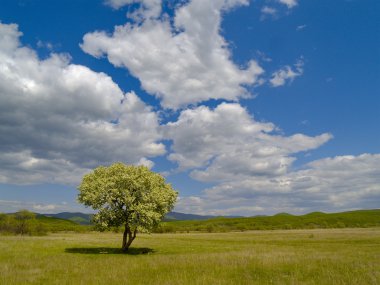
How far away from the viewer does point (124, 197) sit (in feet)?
148

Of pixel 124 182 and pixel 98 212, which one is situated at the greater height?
pixel 124 182

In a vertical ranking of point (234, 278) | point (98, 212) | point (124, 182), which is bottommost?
point (234, 278)

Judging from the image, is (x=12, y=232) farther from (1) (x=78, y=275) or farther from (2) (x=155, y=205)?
(1) (x=78, y=275)

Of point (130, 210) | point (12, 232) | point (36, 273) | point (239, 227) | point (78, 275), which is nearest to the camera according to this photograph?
point (78, 275)

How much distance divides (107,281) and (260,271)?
10620 millimetres

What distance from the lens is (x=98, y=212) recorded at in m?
45.2

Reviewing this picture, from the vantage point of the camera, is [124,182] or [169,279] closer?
[169,279]

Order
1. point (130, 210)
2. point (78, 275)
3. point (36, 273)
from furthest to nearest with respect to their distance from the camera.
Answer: point (130, 210), point (36, 273), point (78, 275)

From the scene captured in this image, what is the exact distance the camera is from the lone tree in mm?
44438

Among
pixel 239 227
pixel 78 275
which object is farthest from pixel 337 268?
pixel 239 227

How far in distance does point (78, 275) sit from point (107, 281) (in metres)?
3.84

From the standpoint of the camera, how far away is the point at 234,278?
20906 mm

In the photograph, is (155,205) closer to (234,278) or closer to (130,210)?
(130,210)

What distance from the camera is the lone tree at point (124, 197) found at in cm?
4444
